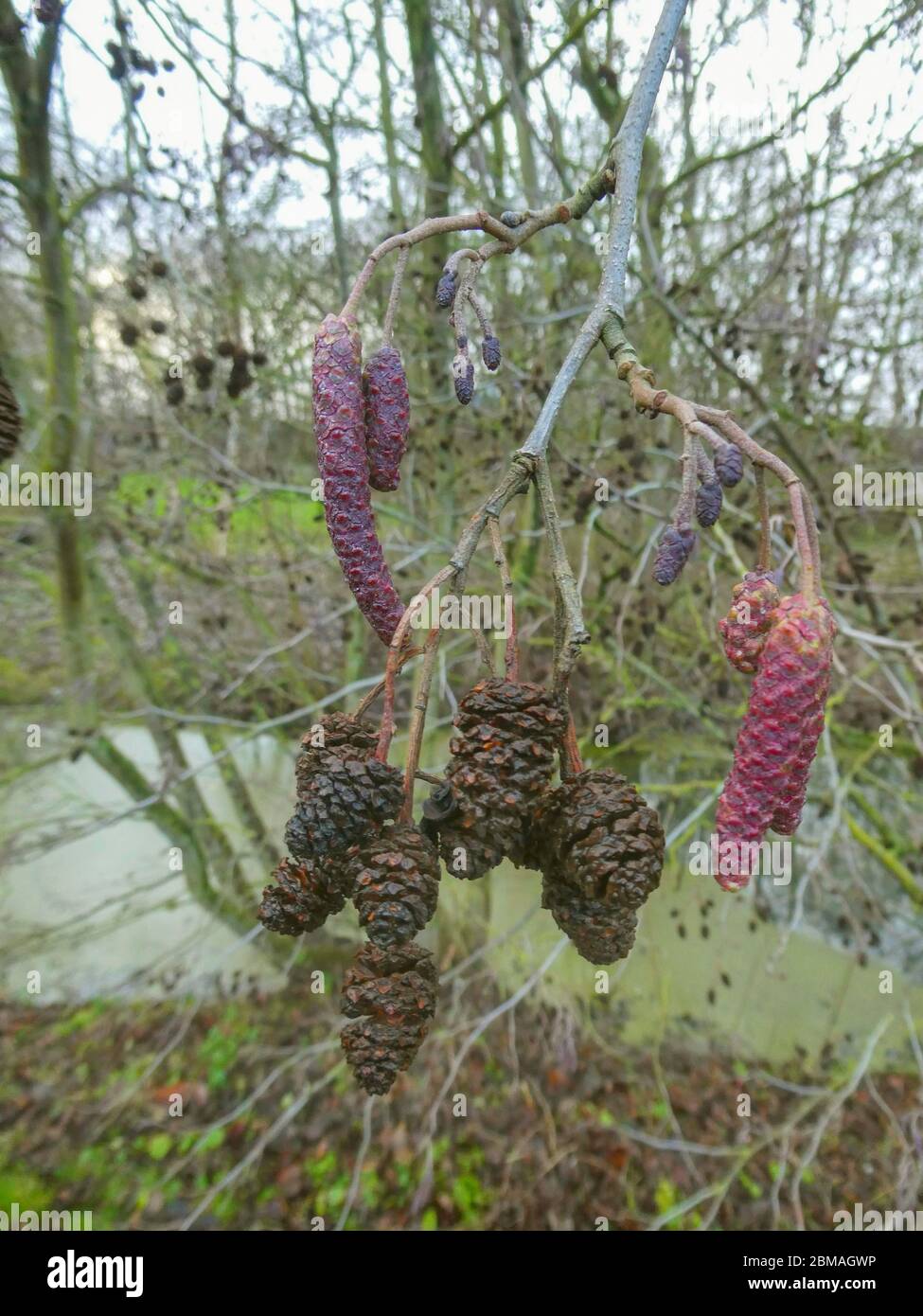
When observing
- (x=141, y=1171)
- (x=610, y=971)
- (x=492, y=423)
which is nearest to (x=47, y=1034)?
(x=141, y=1171)

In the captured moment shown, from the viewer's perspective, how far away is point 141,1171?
342 centimetres

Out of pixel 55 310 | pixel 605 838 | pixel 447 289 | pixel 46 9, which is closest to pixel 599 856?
pixel 605 838

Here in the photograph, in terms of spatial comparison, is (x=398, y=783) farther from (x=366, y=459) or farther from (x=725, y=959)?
(x=725, y=959)

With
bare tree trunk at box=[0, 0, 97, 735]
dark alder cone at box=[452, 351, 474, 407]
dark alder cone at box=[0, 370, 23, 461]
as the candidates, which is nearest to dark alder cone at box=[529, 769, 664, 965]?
dark alder cone at box=[452, 351, 474, 407]

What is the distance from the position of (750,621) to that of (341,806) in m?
0.33

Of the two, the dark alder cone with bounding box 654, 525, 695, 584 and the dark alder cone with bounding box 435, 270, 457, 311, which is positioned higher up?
the dark alder cone with bounding box 435, 270, 457, 311

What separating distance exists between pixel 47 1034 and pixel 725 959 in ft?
10.6

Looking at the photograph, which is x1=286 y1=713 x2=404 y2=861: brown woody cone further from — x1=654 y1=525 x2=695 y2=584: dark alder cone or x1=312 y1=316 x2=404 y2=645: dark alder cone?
x1=654 y1=525 x2=695 y2=584: dark alder cone

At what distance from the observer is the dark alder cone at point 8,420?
0.93m

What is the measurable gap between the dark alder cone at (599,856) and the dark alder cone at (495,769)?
4 centimetres

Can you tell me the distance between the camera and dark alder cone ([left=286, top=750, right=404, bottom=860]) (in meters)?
0.64

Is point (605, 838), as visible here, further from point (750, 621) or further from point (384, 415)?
point (384, 415)

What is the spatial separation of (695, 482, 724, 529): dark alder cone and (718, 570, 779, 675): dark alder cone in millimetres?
52

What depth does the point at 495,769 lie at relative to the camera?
25.0 inches
